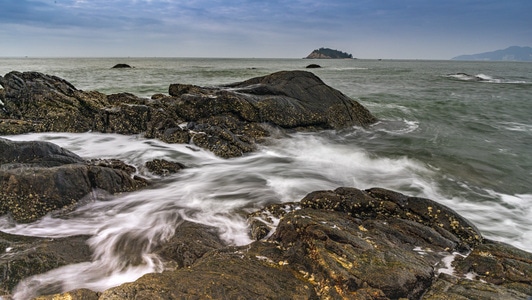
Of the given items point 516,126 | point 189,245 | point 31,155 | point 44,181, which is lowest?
point 189,245

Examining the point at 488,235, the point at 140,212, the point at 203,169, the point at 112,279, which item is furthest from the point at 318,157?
the point at 112,279

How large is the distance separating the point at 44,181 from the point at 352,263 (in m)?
4.94

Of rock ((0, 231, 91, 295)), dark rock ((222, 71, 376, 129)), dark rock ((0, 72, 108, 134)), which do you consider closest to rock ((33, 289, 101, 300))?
rock ((0, 231, 91, 295))

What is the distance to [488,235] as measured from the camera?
579cm

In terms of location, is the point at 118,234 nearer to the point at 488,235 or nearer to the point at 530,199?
the point at 488,235

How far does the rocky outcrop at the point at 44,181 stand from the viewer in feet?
16.5

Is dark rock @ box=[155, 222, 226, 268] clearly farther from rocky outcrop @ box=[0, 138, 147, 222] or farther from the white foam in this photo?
rocky outcrop @ box=[0, 138, 147, 222]

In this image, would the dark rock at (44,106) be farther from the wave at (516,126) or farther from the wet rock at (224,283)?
the wave at (516,126)

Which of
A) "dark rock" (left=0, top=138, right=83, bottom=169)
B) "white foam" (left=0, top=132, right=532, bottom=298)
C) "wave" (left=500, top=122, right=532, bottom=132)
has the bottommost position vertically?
"white foam" (left=0, top=132, right=532, bottom=298)

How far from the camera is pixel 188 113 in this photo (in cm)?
1176

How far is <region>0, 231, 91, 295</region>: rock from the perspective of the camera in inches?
147

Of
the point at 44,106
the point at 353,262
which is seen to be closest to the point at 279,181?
the point at 353,262

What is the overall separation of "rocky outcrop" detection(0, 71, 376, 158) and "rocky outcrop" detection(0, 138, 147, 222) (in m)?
3.64

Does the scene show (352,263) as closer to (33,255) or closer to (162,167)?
(33,255)
